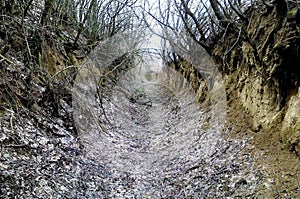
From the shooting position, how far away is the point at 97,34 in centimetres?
1334

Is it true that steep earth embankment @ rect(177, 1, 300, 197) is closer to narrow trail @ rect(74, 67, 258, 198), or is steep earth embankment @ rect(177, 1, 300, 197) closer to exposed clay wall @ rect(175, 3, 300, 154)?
exposed clay wall @ rect(175, 3, 300, 154)

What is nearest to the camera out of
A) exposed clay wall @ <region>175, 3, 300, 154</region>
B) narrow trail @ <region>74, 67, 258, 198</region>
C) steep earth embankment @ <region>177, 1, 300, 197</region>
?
steep earth embankment @ <region>177, 1, 300, 197</region>

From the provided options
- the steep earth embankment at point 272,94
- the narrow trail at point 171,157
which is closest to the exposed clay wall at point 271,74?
the steep earth embankment at point 272,94

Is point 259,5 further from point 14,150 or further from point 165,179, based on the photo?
point 14,150

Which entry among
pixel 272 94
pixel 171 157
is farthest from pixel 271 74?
pixel 171 157

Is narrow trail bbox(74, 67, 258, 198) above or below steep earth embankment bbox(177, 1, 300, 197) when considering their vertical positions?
below

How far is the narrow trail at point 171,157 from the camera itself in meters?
4.60

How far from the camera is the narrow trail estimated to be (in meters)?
4.60

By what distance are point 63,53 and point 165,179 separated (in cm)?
546

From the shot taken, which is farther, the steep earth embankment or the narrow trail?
the narrow trail

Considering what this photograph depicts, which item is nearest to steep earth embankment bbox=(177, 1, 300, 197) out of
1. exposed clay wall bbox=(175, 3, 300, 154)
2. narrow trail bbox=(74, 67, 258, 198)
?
exposed clay wall bbox=(175, 3, 300, 154)

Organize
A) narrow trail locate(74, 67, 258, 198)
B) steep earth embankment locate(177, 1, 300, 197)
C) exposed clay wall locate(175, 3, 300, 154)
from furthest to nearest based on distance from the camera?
narrow trail locate(74, 67, 258, 198)
exposed clay wall locate(175, 3, 300, 154)
steep earth embankment locate(177, 1, 300, 197)

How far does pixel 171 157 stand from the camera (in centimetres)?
654

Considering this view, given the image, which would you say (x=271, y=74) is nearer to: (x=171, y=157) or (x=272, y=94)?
(x=272, y=94)
